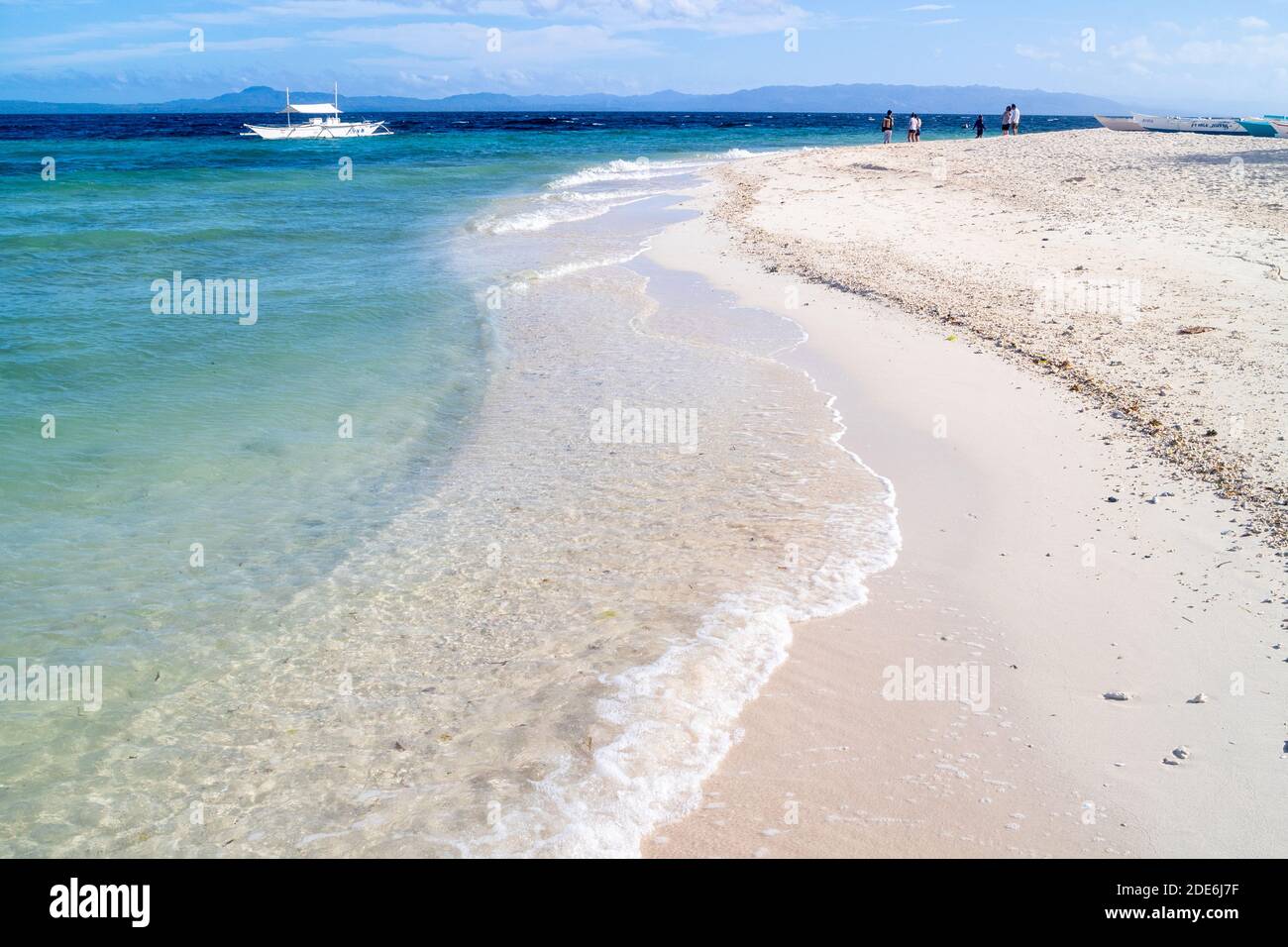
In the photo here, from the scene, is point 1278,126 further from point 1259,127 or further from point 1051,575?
point 1051,575

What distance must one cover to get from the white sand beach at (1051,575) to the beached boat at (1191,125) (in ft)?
65.1

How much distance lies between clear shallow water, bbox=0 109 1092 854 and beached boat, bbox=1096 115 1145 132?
28.7m

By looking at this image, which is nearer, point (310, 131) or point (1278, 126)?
point (1278, 126)

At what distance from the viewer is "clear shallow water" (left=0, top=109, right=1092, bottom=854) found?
12.6ft

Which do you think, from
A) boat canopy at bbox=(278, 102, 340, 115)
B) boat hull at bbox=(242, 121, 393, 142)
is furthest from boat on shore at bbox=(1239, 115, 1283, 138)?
boat canopy at bbox=(278, 102, 340, 115)

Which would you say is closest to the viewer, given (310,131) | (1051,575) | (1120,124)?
(1051,575)

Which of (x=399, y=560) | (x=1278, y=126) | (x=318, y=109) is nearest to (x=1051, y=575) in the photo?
(x=399, y=560)

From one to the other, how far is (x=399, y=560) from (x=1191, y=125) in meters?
35.9

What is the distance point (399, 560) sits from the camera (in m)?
5.90

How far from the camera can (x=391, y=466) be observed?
7.55m

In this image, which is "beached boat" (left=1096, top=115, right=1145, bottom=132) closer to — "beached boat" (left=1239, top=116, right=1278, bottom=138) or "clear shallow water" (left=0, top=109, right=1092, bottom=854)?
"beached boat" (left=1239, top=116, right=1278, bottom=138)
